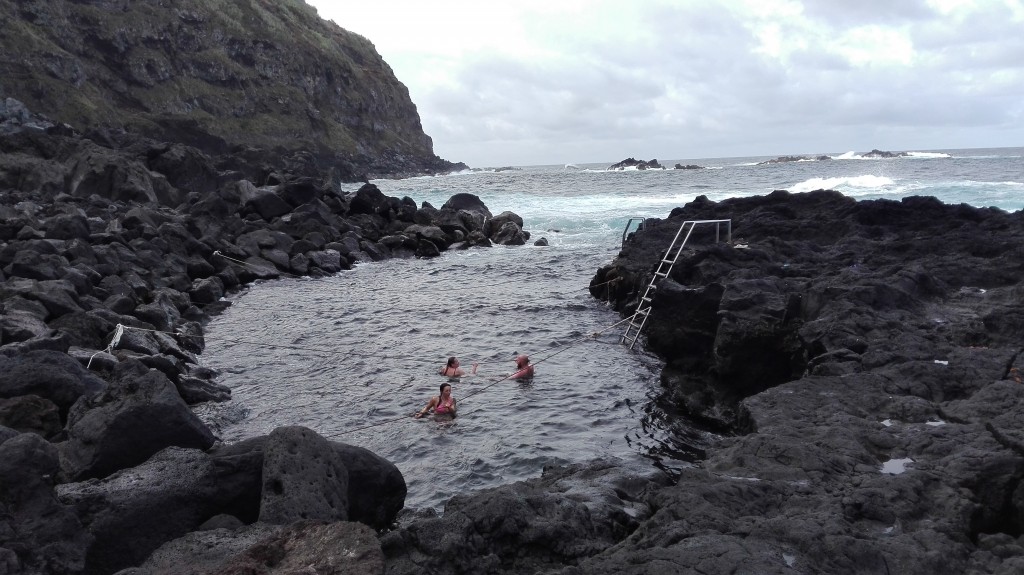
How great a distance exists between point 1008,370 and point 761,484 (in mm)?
3440

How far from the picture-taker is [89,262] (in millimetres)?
15188

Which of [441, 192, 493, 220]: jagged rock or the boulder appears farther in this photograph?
[441, 192, 493, 220]: jagged rock

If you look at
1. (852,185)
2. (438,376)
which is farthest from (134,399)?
(852,185)

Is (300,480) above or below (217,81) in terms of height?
below

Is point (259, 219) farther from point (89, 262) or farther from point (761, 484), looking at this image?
point (761, 484)

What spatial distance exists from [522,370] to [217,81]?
7780 centimetres

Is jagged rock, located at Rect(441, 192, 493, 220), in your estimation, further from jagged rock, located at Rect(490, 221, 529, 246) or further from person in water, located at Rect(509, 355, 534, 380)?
person in water, located at Rect(509, 355, 534, 380)

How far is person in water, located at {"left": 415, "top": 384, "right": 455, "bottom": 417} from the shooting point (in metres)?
10.2

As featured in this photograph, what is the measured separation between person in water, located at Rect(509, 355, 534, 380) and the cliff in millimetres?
34570

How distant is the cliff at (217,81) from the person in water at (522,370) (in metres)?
34.6

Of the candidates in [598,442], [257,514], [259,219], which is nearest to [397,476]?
[257,514]

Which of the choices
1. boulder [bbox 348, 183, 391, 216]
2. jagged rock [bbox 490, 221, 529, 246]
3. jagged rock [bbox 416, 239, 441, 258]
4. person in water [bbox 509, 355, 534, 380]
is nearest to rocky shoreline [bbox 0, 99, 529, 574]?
jagged rock [bbox 416, 239, 441, 258]

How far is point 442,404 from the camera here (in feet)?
33.5

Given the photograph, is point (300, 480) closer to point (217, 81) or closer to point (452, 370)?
point (452, 370)
